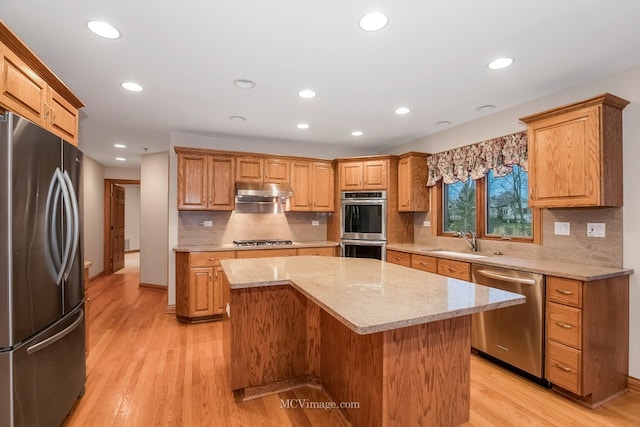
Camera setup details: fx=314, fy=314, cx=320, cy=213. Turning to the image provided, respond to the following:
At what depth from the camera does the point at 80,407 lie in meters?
2.12

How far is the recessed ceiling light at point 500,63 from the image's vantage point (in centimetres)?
228

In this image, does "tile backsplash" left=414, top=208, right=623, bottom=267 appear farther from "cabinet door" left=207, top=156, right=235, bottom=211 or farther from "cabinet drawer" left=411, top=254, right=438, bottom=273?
"cabinet door" left=207, top=156, right=235, bottom=211

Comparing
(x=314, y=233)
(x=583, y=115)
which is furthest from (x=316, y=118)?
(x=583, y=115)

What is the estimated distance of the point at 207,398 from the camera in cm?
223

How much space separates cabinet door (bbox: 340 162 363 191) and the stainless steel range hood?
84 centimetres

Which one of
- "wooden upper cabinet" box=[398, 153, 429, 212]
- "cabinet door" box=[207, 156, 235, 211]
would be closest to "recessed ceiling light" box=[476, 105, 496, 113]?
"wooden upper cabinet" box=[398, 153, 429, 212]

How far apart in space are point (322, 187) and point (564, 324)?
3299 mm

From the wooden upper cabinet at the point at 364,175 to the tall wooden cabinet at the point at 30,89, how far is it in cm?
330

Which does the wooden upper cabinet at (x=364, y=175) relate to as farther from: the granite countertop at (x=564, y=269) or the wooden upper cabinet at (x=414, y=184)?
the granite countertop at (x=564, y=269)

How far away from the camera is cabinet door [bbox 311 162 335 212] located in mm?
4762

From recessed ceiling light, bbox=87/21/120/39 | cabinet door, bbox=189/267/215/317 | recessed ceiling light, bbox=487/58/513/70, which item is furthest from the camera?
cabinet door, bbox=189/267/215/317

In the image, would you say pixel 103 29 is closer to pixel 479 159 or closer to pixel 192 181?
pixel 192 181

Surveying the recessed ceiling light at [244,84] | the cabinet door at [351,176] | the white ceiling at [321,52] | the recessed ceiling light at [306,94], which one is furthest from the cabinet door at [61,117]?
the cabinet door at [351,176]

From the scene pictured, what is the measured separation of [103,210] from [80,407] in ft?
18.7
